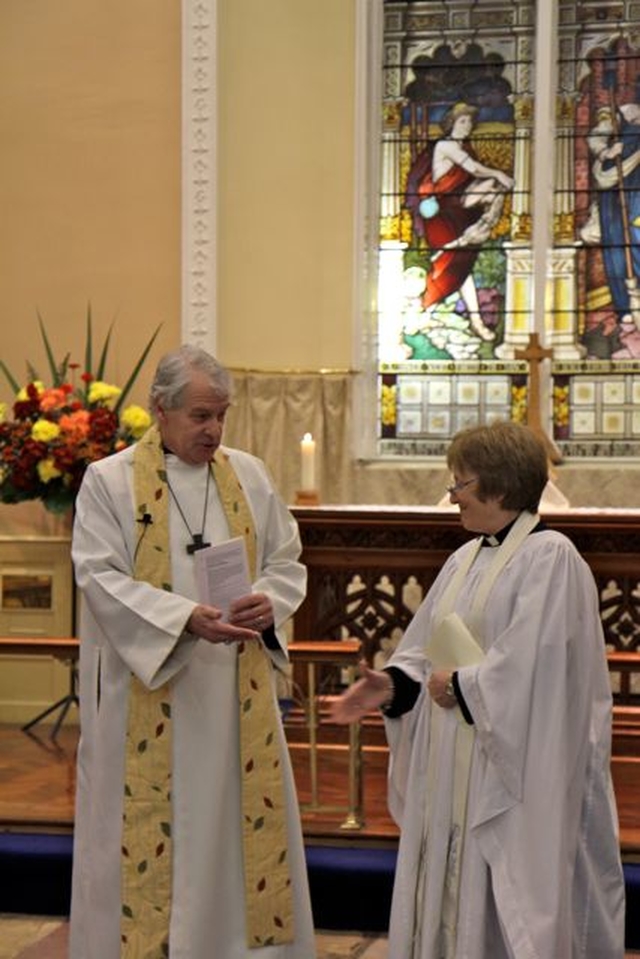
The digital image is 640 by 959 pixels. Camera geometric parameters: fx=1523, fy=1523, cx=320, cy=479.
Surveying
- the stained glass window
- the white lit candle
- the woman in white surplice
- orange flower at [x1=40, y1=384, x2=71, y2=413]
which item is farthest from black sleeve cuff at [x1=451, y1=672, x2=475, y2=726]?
the stained glass window

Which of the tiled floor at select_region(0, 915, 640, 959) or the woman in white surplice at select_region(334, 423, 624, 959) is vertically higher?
the woman in white surplice at select_region(334, 423, 624, 959)

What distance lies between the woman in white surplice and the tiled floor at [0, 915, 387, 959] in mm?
1150

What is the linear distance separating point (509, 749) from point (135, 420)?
4486mm

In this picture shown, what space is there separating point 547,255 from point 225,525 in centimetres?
572

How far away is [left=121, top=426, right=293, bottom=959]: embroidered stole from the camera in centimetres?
426

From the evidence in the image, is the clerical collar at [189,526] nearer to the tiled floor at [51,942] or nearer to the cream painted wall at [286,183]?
the tiled floor at [51,942]

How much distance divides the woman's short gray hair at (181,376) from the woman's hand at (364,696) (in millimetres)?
912

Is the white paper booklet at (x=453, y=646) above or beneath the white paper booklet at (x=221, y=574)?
beneath

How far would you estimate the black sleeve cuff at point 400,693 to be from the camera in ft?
13.3

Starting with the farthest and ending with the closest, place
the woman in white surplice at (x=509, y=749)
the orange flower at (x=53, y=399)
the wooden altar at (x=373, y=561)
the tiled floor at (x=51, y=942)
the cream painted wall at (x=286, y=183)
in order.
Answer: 1. the cream painted wall at (x=286, y=183)
2. the orange flower at (x=53, y=399)
3. the wooden altar at (x=373, y=561)
4. the tiled floor at (x=51, y=942)
5. the woman in white surplice at (x=509, y=749)

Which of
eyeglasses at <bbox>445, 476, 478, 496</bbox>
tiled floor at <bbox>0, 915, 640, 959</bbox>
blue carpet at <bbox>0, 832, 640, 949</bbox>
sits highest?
eyeglasses at <bbox>445, 476, 478, 496</bbox>

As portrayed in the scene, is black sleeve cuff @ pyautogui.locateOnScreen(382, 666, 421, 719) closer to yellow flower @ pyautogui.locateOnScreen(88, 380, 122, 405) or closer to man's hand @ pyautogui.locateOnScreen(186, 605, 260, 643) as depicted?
man's hand @ pyautogui.locateOnScreen(186, 605, 260, 643)

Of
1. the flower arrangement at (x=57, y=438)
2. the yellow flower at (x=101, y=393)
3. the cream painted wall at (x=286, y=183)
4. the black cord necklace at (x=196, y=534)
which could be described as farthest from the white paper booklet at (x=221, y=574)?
the cream painted wall at (x=286, y=183)

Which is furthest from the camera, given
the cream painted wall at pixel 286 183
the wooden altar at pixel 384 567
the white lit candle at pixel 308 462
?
the cream painted wall at pixel 286 183
